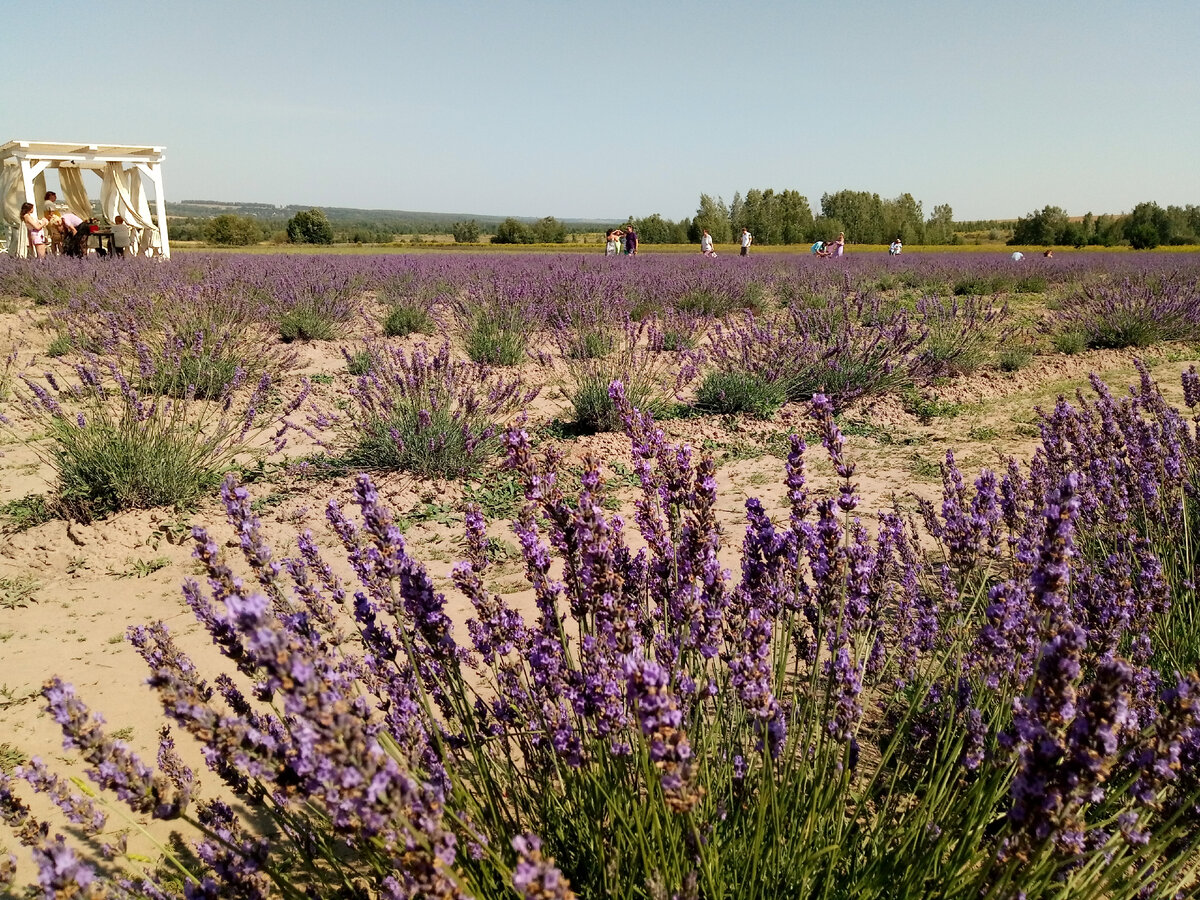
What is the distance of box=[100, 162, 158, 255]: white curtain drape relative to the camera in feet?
50.2

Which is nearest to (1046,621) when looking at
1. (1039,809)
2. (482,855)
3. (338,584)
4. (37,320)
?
(1039,809)

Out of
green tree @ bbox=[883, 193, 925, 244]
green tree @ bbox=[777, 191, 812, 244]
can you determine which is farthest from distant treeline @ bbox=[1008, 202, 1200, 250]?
green tree @ bbox=[777, 191, 812, 244]

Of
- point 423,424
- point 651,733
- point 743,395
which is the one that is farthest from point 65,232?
point 651,733

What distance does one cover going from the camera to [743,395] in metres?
6.32

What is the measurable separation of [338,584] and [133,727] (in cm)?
145

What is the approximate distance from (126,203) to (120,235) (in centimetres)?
79

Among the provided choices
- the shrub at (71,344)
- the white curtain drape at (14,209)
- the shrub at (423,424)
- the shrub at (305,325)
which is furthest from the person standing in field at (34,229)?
the shrub at (423,424)

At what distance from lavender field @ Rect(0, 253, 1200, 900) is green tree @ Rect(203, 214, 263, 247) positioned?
46.3 metres

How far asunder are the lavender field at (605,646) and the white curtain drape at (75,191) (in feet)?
37.9

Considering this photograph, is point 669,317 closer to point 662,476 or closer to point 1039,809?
point 662,476

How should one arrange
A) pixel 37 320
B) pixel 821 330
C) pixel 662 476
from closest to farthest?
pixel 662 476 → pixel 821 330 → pixel 37 320

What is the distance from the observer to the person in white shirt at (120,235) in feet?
48.9

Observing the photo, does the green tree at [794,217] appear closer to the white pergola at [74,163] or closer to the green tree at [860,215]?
the green tree at [860,215]

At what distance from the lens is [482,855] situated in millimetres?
1302
